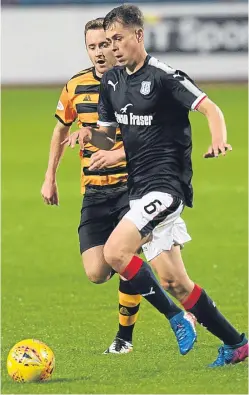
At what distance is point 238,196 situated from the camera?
1695cm

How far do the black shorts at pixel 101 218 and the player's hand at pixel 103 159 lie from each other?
73cm

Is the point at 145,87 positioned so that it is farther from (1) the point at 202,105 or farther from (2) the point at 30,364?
(2) the point at 30,364

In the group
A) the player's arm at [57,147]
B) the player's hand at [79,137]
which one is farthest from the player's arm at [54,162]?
the player's hand at [79,137]

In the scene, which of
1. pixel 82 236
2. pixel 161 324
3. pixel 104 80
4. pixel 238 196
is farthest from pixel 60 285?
pixel 238 196

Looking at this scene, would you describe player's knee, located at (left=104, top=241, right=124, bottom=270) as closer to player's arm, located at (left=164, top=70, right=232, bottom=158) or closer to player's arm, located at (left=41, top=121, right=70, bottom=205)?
player's arm, located at (left=164, top=70, right=232, bottom=158)

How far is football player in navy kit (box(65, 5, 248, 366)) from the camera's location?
7633 mm

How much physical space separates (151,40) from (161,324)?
2025 cm

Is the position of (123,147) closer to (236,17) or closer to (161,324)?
(161,324)

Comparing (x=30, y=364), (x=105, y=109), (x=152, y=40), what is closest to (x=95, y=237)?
(x=105, y=109)

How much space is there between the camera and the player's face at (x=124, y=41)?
776cm

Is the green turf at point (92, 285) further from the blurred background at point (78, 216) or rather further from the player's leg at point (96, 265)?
the player's leg at point (96, 265)

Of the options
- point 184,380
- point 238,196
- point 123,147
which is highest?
point 123,147

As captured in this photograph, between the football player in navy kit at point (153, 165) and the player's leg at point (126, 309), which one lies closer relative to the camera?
the football player in navy kit at point (153, 165)

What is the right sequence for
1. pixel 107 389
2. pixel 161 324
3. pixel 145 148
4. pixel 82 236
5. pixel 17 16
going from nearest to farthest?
pixel 107 389 < pixel 145 148 < pixel 82 236 < pixel 161 324 < pixel 17 16
